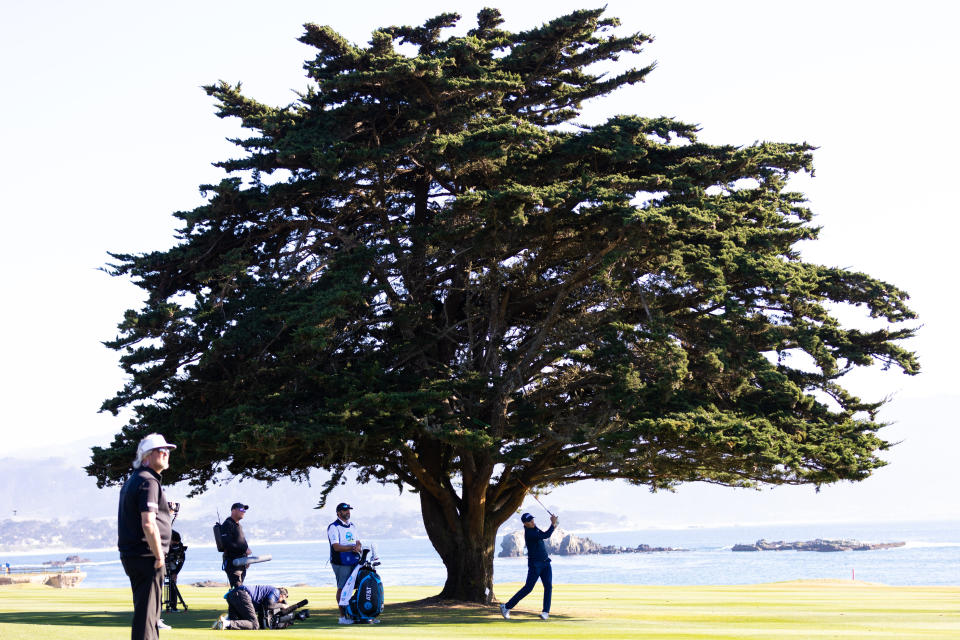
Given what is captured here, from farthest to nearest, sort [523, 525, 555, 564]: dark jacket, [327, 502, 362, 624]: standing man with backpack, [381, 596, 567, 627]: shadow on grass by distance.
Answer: [381, 596, 567, 627]: shadow on grass
[523, 525, 555, 564]: dark jacket
[327, 502, 362, 624]: standing man with backpack

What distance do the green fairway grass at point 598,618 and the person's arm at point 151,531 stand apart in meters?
3.39

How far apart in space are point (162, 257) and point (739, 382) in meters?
14.1

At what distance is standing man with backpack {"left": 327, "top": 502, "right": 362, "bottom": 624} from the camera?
1691cm

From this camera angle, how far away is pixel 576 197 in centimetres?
2166

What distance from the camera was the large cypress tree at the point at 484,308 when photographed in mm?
21156

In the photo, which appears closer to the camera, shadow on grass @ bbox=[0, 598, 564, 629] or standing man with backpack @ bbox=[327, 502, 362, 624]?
standing man with backpack @ bbox=[327, 502, 362, 624]

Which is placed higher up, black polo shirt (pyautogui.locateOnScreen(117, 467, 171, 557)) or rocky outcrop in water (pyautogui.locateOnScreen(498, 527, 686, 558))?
black polo shirt (pyautogui.locateOnScreen(117, 467, 171, 557))

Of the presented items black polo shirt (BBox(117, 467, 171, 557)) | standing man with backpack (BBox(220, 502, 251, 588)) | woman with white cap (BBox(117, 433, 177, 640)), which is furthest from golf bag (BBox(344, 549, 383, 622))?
black polo shirt (BBox(117, 467, 171, 557))

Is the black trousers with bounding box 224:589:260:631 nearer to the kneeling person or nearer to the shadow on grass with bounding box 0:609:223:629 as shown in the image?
the kneeling person

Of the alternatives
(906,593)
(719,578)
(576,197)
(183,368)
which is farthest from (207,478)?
(719,578)

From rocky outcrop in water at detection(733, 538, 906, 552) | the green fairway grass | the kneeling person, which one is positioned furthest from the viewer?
rocky outcrop in water at detection(733, 538, 906, 552)

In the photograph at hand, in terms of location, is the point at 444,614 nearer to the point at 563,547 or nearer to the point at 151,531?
the point at 151,531

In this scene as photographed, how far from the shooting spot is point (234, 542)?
52.9 feet

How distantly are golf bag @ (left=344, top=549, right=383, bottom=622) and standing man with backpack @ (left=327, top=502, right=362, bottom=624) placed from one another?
0.60ft
